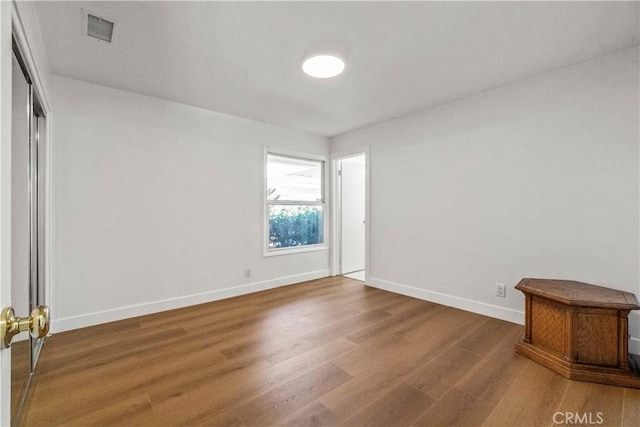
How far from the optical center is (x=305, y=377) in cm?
190

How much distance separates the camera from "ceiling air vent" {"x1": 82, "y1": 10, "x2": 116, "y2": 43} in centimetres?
189

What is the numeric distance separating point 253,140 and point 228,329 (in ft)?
8.07

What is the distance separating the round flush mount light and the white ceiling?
72 millimetres

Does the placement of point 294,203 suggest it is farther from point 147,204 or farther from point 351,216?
point 147,204

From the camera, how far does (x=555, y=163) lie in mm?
2559

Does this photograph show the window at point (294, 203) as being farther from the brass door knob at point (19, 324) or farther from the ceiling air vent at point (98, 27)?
the brass door knob at point (19, 324)

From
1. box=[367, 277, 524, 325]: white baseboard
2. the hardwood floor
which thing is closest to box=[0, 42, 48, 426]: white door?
the hardwood floor

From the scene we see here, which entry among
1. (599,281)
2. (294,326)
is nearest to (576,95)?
(599,281)

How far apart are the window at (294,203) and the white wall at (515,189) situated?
1.17 metres

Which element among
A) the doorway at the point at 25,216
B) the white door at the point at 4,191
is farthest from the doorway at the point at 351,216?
the white door at the point at 4,191

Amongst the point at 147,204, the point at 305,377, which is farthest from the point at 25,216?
the point at 305,377

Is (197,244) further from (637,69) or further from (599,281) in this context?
(637,69)

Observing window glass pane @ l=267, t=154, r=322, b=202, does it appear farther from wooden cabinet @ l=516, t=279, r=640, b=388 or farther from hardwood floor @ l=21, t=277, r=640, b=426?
wooden cabinet @ l=516, t=279, r=640, b=388

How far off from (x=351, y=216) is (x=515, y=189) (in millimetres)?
2714
